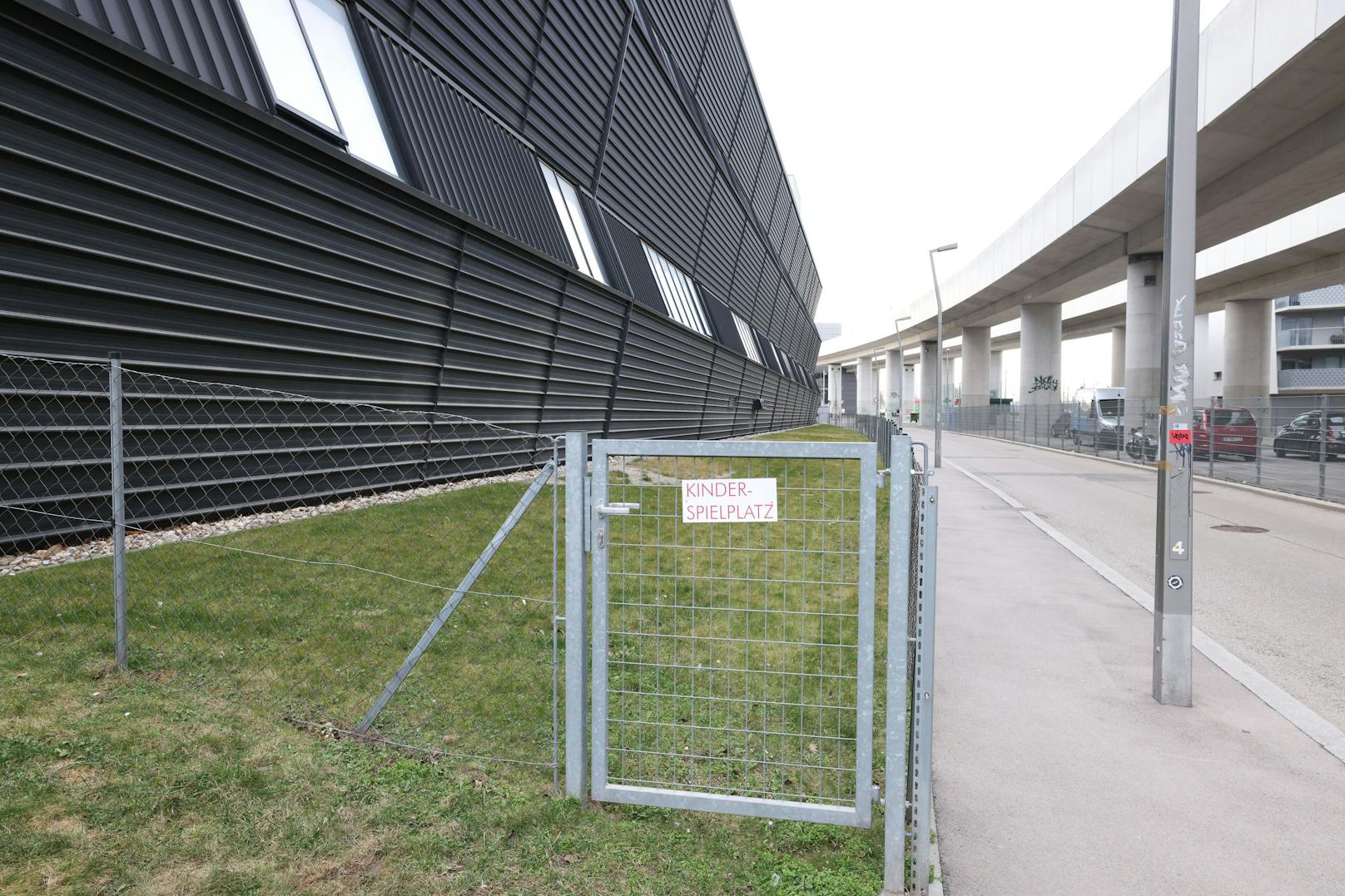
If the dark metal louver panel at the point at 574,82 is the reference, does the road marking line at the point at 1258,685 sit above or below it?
below

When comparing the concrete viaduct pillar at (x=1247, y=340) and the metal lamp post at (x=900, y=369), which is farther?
the metal lamp post at (x=900, y=369)

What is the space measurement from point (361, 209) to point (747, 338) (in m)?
24.4

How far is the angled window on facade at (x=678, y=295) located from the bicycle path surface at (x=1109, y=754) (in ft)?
36.4

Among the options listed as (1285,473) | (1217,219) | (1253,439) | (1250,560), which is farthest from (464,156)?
(1217,219)

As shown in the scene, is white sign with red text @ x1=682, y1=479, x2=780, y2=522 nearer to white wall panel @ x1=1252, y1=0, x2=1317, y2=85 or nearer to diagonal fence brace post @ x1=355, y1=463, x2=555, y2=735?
diagonal fence brace post @ x1=355, y1=463, x2=555, y2=735

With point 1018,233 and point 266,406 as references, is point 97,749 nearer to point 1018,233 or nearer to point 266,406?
point 266,406

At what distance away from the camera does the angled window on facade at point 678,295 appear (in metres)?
19.2

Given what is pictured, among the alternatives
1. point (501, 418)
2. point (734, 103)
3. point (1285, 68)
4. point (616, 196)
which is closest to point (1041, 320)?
point (734, 103)

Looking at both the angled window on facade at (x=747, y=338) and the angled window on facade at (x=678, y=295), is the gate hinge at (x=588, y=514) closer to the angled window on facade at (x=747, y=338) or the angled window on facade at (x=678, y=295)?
the angled window on facade at (x=678, y=295)

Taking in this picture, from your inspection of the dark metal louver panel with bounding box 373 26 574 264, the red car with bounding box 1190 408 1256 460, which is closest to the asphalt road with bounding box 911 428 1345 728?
the red car with bounding box 1190 408 1256 460

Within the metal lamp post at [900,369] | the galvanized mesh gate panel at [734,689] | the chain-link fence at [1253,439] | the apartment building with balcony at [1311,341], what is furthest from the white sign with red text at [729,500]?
the apartment building with balcony at [1311,341]

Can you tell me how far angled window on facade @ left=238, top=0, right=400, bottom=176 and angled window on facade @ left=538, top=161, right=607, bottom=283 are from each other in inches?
173

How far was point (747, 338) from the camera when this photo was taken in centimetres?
3172

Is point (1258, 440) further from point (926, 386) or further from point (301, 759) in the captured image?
point (926, 386)
